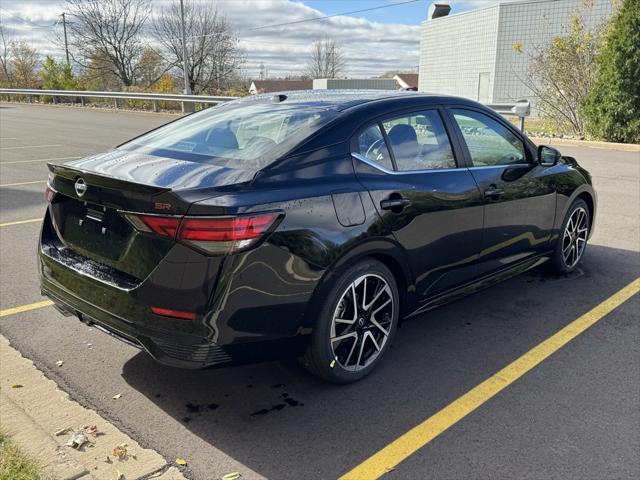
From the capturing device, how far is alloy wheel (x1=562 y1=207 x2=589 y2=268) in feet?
17.6

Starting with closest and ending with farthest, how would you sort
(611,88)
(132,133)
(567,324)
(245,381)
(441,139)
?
(245,381), (441,139), (567,324), (611,88), (132,133)

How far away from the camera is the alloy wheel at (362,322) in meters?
3.37

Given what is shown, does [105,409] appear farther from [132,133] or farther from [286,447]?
[132,133]

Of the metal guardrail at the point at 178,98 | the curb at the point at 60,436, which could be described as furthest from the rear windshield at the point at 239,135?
the metal guardrail at the point at 178,98

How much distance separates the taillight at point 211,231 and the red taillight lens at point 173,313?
322mm

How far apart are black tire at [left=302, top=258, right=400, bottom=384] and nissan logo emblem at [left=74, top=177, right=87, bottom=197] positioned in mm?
1400

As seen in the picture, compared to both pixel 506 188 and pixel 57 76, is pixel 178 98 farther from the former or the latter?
pixel 57 76

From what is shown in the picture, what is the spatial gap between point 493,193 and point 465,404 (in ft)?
5.31

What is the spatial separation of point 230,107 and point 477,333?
239 cm

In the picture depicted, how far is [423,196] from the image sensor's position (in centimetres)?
372

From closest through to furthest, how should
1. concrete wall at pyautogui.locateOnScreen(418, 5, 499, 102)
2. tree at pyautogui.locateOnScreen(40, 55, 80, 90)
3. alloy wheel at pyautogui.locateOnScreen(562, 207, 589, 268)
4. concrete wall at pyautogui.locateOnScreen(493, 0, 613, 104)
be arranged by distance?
1. alloy wheel at pyautogui.locateOnScreen(562, 207, 589, 268)
2. concrete wall at pyautogui.locateOnScreen(493, 0, 613, 104)
3. concrete wall at pyautogui.locateOnScreen(418, 5, 499, 102)
4. tree at pyautogui.locateOnScreen(40, 55, 80, 90)

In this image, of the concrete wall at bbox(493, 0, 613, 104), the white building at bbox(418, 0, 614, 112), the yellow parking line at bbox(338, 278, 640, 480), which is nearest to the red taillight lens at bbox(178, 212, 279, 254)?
the yellow parking line at bbox(338, 278, 640, 480)

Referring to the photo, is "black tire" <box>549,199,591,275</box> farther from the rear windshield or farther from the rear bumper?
the rear bumper

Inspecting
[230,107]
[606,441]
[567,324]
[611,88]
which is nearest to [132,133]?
[611,88]
